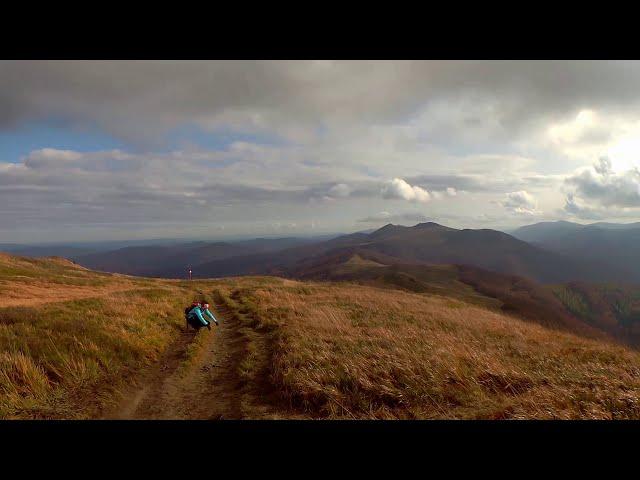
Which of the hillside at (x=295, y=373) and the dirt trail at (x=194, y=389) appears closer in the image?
the hillside at (x=295, y=373)

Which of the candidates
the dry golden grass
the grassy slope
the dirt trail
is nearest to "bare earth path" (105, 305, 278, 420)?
the dirt trail

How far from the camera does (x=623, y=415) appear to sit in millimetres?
6184

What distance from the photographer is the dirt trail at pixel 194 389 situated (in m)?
7.98

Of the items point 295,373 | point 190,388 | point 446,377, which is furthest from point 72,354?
point 446,377

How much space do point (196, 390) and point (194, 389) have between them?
111 millimetres

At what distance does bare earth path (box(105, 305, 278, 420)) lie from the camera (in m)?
7.95

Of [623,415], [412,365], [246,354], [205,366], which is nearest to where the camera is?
[623,415]

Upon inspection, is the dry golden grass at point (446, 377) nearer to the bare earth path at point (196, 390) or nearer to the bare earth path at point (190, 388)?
the bare earth path at point (196, 390)

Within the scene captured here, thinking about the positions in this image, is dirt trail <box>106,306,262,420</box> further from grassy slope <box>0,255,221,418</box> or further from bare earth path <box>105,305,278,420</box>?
grassy slope <box>0,255,221,418</box>

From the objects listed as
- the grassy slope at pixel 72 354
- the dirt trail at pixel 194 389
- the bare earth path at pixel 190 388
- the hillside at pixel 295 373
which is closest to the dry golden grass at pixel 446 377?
the hillside at pixel 295 373

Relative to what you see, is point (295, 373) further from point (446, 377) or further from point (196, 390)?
point (446, 377)
